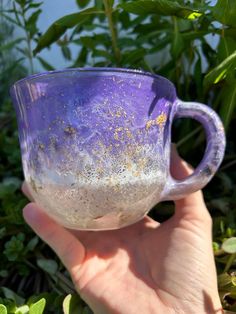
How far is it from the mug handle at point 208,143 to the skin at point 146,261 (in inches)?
3.8

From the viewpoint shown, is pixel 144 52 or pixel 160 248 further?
pixel 144 52

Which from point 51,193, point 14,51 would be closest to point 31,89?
point 51,193

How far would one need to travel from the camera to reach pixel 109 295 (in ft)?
2.46

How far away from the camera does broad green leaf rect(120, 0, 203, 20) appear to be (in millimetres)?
719

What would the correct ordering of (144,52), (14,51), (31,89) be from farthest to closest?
(14,51) → (144,52) → (31,89)

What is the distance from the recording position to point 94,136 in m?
0.65

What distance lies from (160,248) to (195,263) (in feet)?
0.31

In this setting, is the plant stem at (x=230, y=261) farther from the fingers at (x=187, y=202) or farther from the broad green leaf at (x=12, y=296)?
the broad green leaf at (x=12, y=296)

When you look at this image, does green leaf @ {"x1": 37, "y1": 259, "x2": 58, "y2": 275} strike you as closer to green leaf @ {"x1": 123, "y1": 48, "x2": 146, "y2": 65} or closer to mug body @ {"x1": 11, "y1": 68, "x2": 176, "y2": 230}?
mug body @ {"x1": 11, "y1": 68, "x2": 176, "y2": 230}

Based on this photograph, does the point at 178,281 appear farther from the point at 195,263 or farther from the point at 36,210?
the point at 36,210

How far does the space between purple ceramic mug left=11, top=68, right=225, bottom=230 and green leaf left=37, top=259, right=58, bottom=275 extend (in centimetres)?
20

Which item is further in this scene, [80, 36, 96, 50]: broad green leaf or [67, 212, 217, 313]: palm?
[80, 36, 96, 50]: broad green leaf

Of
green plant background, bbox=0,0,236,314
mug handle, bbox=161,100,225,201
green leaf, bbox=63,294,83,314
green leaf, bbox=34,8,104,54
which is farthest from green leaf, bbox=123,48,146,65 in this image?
green leaf, bbox=63,294,83,314

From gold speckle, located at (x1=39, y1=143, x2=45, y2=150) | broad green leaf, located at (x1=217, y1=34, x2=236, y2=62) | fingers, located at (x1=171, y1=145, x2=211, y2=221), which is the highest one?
broad green leaf, located at (x1=217, y1=34, x2=236, y2=62)
